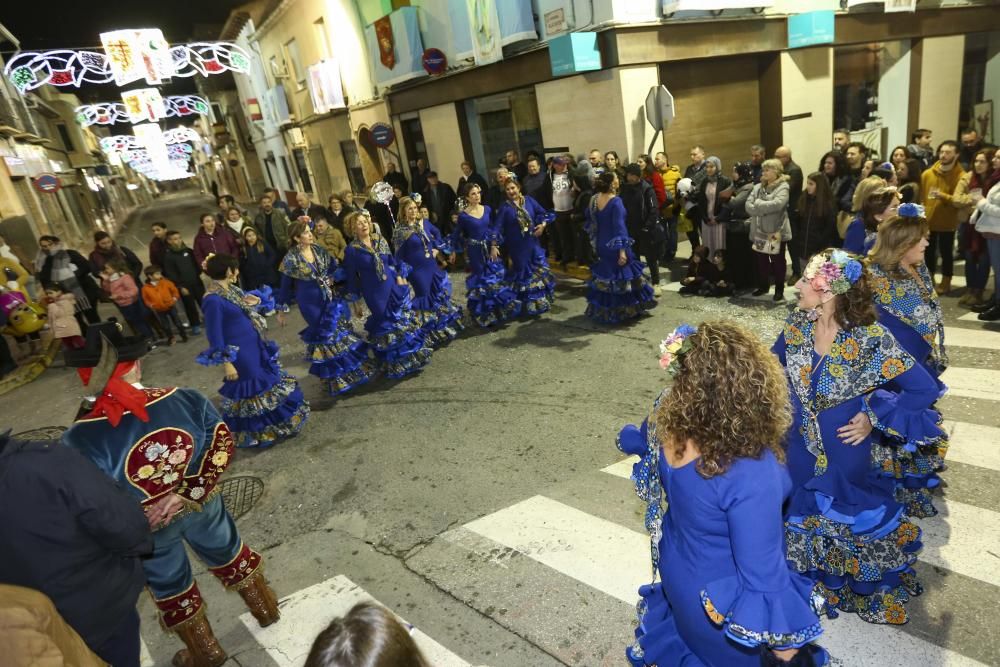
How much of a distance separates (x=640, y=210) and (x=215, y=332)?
19.8 feet

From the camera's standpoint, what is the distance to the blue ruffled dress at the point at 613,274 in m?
7.70

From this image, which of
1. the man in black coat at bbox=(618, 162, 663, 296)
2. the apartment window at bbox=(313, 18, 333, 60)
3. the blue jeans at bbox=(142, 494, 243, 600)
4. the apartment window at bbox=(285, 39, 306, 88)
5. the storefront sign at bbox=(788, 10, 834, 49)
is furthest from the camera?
the apartment window at bbox=(285, 39, 306, 88)

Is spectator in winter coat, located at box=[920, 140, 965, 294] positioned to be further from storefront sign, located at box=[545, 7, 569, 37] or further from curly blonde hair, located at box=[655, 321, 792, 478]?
curly blonde hair, located at box=[655, 321, 792, 478]

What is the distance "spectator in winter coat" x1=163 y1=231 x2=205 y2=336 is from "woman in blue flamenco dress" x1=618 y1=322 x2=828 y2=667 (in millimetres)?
10535

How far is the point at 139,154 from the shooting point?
39.4 meters

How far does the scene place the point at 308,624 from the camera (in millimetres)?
3738

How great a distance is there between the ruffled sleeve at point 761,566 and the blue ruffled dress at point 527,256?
262 inches

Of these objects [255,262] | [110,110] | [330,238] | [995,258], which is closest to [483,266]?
[330,238]

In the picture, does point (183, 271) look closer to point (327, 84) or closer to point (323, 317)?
point (323, 317)

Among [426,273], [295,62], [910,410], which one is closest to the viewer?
[910,410]

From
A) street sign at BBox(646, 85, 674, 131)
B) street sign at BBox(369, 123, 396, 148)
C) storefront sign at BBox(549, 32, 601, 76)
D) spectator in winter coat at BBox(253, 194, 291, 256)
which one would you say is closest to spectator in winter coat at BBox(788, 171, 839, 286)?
street sign at BBox(646, 85, 674, 131)

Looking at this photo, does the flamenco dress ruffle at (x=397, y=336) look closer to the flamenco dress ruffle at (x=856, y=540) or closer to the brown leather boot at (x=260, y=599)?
the brown leather boot at (x=260, y=599)

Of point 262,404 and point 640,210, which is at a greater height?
point 640,210

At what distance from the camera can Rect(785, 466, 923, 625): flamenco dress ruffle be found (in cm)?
295
